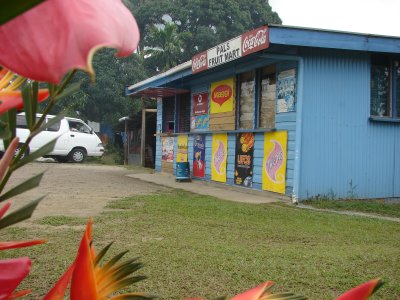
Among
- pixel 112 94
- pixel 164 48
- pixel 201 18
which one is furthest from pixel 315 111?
pixel 201 18

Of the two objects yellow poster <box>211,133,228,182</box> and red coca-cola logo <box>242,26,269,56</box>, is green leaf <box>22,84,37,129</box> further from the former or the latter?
yellow poster <box>211,133,228,182</box>

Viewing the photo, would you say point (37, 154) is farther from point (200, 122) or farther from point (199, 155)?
point (200, 122)

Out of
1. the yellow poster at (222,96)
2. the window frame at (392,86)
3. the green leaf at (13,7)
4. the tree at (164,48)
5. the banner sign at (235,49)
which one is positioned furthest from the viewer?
the tree at (164,48)

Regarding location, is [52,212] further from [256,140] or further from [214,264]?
[256,140]

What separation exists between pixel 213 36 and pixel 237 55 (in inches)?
976

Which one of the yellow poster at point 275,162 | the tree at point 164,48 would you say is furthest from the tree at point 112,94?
the yellow poster at point 275,162

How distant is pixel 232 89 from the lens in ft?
31.2

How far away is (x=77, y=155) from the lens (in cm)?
1733

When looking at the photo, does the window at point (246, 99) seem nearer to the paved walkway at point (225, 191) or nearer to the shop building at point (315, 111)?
the shop building at point (315, 111)

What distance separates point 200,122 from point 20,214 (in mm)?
10616

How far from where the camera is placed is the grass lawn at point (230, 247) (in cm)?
298

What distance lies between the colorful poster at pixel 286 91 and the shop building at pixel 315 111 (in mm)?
16

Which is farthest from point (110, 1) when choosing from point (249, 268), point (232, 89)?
point (232, 89)

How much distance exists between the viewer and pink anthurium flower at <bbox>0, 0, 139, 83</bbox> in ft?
0.87
